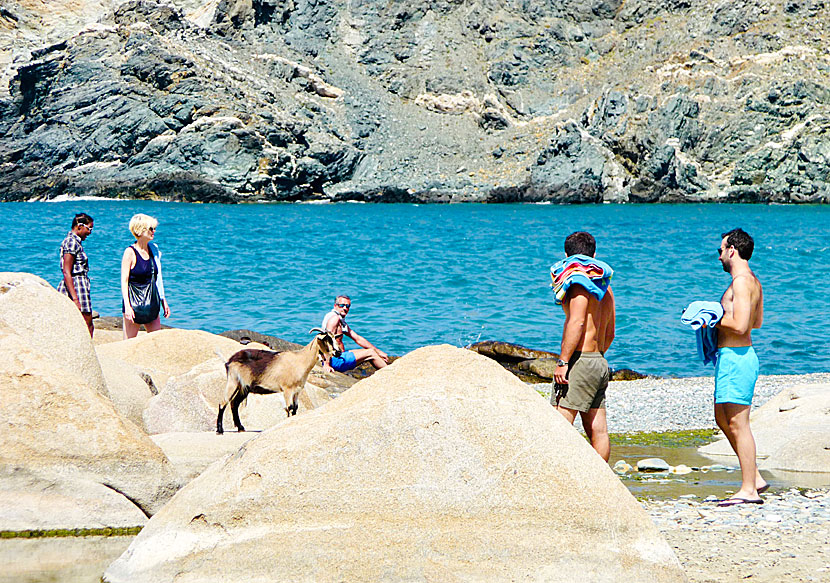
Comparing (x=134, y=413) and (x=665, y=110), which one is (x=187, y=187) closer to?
(x=665, y=110)

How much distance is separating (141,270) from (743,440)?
7.32 m

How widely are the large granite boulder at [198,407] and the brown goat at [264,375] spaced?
52 centimetres

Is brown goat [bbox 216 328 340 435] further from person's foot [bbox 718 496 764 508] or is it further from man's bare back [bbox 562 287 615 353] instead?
person's foot [bbox 718 496 764 508]

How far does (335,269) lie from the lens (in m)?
38.1

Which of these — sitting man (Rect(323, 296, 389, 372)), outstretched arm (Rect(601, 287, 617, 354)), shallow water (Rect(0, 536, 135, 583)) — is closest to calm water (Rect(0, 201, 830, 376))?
sitting man (Rect(323, 296, 389, 372))

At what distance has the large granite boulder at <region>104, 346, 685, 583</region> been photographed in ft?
17.6

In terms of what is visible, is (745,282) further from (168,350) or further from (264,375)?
(168,350)

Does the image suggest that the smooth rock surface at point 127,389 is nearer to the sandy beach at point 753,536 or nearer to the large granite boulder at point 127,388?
the large granite boulder at point 127,388

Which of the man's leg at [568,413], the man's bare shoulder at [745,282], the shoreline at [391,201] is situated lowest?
the shoreline at [391,201]

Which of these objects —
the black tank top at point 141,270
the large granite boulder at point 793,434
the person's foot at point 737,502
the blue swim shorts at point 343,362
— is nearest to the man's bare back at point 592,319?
the person's foot at point 737,502

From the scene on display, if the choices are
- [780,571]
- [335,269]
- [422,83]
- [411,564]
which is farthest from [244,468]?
[422,83]

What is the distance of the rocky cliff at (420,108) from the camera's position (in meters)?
99.8

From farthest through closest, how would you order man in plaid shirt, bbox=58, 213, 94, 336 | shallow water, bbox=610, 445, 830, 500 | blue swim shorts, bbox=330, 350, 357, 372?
man in plaid shirt, bbox=58, 213, 94, 336 < blue swim shorts, bbox=330, 350, 357, 372 < shallow water, bbox=610, 445, 830, 500

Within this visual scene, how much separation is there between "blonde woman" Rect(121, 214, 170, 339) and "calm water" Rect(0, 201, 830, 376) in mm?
10162
